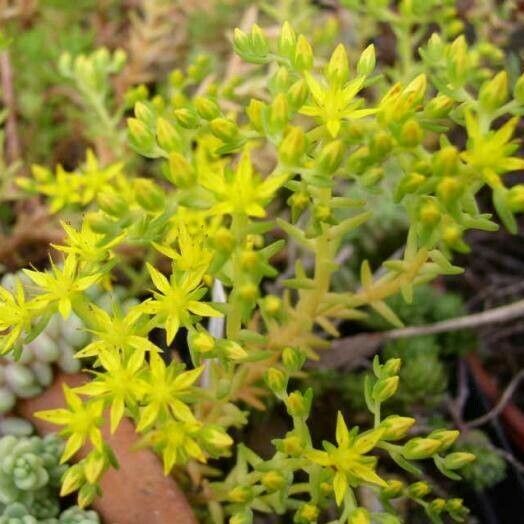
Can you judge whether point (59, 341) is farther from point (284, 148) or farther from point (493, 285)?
point (493, 285)

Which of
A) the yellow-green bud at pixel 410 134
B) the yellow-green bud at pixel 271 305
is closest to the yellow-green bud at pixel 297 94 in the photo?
the yellow-green bud at pixel 410 134

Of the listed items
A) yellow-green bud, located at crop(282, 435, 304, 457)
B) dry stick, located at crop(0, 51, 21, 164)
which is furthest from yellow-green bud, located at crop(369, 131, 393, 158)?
dry stick, located at crop(0, 51, 21, 164)

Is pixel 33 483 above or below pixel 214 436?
below

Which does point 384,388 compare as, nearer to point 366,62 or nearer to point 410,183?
point 410,183

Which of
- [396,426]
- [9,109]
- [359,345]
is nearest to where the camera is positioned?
[396,426]

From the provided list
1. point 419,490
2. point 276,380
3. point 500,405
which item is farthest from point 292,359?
point 500,405

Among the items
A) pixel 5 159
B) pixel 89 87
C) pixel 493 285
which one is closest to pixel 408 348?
pixel 493 285

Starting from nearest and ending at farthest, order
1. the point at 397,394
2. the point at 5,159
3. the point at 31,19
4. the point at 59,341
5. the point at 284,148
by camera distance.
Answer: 1. the point at 284,148
2. the point at 59,341
3. the point at 397,394
4. the point at 5,159
5. the point at 31,19
